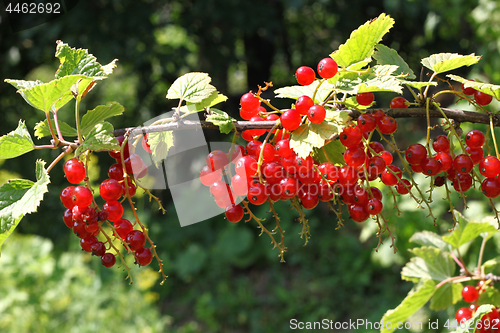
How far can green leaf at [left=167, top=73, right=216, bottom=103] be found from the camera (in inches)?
28.0

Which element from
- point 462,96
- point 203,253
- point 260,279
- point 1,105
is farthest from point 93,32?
point 462,96

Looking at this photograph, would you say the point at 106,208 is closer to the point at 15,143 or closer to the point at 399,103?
the point at 15,143

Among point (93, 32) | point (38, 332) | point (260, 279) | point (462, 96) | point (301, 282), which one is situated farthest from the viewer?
point (260, 279)

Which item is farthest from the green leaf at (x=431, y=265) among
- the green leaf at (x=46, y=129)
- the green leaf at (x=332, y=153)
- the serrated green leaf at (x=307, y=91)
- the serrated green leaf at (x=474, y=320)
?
the green leaf at (x=46, y=129)

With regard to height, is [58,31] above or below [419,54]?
above

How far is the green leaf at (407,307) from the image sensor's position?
849mm

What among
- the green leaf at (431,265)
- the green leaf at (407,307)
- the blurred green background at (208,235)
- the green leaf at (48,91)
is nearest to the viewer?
the green leaf at (48,91)

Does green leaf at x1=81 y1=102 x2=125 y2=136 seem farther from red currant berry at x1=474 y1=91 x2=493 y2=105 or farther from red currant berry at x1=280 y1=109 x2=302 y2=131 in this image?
red currant berry at x1=474 y1=91 x2=493 y2=105

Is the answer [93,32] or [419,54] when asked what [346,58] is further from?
[419,54]

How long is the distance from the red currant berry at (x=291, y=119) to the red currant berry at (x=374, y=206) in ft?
0.64

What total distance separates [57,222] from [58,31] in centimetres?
215

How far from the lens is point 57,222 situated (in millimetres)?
4285

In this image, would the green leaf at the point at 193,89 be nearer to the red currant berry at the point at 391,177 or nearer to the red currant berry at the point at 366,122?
the red currant berry at the point at 366,122

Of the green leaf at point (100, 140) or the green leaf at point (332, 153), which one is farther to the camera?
the green leaf at point (332, 153)
